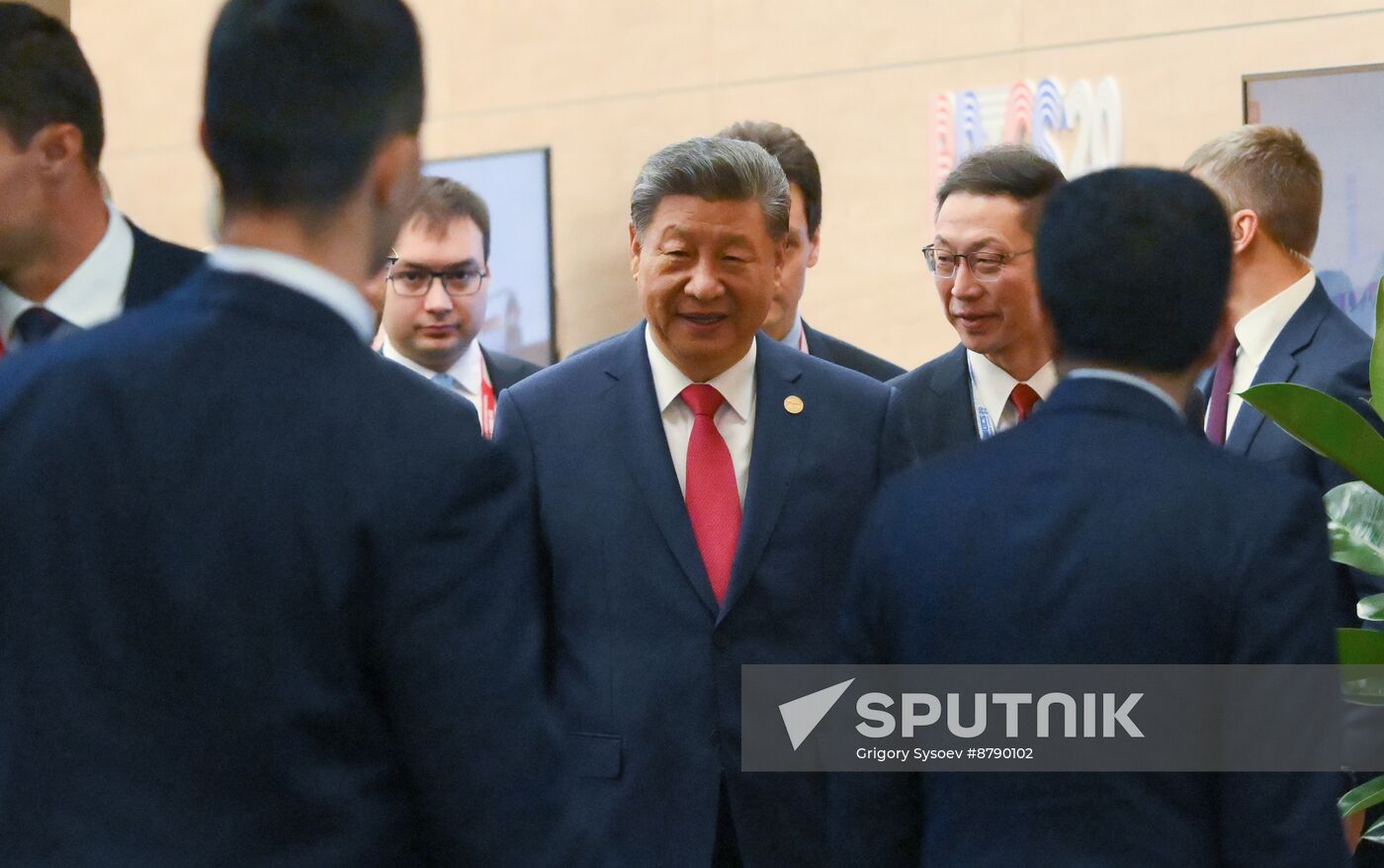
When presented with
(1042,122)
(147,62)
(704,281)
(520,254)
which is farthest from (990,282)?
(147,62)

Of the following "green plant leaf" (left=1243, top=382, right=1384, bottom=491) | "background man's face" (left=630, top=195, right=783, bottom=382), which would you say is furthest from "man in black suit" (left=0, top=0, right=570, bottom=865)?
"green plant leaf" (left=1243, top=382, right=1384, bottom=491)

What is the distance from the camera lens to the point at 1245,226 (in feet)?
11.4

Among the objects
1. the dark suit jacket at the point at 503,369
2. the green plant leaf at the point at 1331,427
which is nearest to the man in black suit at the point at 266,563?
the green plant leaf at the point at 1331,427

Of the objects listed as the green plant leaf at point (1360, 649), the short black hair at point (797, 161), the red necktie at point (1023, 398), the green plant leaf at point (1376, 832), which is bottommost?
the green plant leaf at point (1376, 832)

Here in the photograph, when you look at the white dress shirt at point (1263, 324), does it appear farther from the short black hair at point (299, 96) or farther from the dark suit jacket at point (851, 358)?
the short black hair at point (299, 96)

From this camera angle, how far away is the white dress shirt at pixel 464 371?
175 inches

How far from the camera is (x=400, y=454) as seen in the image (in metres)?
1.34

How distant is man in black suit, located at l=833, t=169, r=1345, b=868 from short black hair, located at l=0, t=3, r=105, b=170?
4.10 feet

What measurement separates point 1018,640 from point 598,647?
931 mm

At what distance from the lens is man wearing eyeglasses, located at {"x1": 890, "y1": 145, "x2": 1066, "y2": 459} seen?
3285mm

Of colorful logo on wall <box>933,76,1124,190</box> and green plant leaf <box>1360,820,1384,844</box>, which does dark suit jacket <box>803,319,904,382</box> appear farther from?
colorful logo on wall <box>933,76,1124,190</box>

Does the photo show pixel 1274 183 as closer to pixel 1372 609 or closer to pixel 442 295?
pixel 1372 609

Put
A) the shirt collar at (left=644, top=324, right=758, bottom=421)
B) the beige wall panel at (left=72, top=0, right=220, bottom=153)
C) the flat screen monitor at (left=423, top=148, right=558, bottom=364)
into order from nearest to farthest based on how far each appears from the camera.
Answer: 1. the shirt collar at (left=644, top=324, right=758, bottom=421)
2. the flat screen monitor at (left=423, top=148, right=558, bottom=364)
3. the beige wall panel at (left=72, top=0, right=220, bottom=153)

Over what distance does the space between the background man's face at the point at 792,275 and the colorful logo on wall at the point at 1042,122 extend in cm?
157
